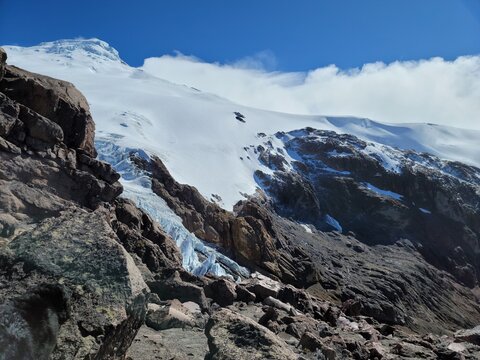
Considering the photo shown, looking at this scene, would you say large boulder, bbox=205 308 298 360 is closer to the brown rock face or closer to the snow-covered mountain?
the brown rock face

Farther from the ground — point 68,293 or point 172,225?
point 172,225

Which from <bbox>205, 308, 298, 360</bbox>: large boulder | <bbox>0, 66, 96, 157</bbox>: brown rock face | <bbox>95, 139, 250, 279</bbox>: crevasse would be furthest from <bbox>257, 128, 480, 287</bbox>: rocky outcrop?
<bbox>205, 308, 298, 360</bbox>: large boulder

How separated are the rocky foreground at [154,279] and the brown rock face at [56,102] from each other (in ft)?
0.36

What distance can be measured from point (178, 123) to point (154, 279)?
10063 centimetres

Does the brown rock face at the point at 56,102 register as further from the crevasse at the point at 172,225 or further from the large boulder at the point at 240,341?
the large boulder at the point at 240,341

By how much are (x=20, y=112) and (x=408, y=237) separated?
104771mm

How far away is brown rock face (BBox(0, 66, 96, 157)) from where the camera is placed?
29.5 metres

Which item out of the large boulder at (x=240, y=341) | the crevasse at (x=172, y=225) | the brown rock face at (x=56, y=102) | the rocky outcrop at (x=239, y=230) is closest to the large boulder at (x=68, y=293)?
the large boulder at (x=240, y=341)

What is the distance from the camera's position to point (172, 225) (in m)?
52.3

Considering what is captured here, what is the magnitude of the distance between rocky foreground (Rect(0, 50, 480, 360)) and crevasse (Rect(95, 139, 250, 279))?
2.21 meters

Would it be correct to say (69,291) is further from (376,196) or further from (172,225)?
(376,196)

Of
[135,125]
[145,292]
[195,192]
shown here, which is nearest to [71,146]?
[145,292]

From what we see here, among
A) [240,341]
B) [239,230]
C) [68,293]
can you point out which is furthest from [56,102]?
[239,230]

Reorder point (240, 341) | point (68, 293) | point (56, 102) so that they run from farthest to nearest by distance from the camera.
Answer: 1. point (56, 102)
2. point (240, 341)
3. point (68, 293)
